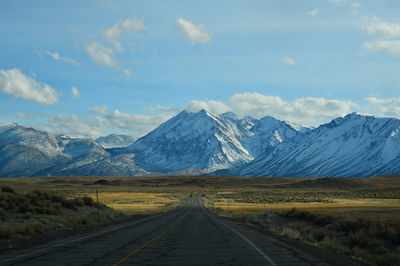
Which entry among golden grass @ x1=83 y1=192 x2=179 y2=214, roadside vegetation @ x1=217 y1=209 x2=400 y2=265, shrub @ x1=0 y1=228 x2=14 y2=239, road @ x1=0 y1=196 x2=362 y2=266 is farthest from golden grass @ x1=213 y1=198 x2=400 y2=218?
shrub @ x1=0 y1=228 x2=14 y2=239

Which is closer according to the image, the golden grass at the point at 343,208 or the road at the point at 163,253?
the road at the point at 163,253

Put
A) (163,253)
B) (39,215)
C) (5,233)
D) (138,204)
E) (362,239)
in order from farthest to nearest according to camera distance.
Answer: (138,204) < (39,215) < (5,233) < (362,239) < (163,253)

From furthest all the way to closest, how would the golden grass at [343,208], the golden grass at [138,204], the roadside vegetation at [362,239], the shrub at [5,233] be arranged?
the golden grass at [138,204], the golden grass at [343,208], the shrub at [5,233], the roadside vegetation at [362,239]

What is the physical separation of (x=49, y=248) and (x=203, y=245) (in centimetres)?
673

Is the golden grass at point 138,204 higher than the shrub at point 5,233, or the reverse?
the shrub at point 5,233

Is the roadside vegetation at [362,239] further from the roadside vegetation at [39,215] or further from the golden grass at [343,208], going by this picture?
the golden grass at [343,208]

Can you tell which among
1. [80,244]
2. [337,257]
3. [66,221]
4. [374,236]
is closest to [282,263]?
[337,257]

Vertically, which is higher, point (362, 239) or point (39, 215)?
point (39, 215)

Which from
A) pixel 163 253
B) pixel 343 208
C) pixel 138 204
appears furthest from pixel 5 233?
pixel 138 204

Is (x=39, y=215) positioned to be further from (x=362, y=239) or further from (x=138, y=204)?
(x=138, y=204)

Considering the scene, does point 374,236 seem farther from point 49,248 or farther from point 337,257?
point 49,248

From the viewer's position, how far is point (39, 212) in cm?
3145

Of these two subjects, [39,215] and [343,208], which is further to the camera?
[343,208]

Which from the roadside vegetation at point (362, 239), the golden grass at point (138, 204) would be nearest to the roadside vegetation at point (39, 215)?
the roadside vegetation at point (362, 239)
